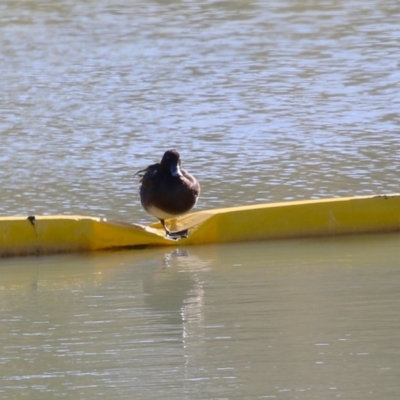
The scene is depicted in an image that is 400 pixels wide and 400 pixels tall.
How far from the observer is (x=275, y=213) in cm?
564

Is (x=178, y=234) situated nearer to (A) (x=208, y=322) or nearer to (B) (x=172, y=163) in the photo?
(B) (x=172, y=163)

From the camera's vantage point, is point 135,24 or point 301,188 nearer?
point 301,188

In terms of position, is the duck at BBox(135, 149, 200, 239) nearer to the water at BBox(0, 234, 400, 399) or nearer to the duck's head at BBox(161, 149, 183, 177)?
the duck's head at BBox(161, 149, 183, 177)

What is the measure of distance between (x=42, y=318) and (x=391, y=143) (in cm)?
402

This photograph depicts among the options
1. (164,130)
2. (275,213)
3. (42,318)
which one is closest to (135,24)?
(164,130)

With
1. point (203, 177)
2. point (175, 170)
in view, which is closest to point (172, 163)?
point (175, 170)

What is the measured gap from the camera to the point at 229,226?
561 cm

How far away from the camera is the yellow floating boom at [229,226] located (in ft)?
18.0

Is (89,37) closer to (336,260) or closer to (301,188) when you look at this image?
(301,188)

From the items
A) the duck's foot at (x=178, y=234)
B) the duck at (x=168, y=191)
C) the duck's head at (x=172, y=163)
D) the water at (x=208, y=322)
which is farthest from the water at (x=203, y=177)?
the duck's head at (x=172, y=163)

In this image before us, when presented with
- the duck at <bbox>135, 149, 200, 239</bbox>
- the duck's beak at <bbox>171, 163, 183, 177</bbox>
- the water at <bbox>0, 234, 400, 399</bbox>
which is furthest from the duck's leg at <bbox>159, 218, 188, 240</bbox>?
the duck's beak at <bbox>171, 163, 183, 177</bbox>

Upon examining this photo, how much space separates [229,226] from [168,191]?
37 cm

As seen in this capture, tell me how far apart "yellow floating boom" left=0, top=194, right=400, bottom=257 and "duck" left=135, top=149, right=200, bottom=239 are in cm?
11

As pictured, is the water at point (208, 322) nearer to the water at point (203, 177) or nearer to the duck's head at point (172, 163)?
the water at point (203, 177)
